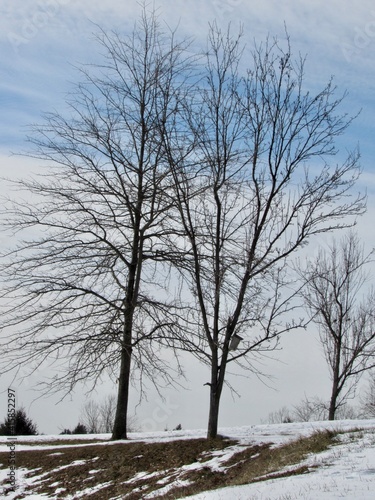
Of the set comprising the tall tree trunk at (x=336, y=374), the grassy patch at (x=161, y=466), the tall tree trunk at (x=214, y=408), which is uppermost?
the tall tree trunk at (x=336, y=374)

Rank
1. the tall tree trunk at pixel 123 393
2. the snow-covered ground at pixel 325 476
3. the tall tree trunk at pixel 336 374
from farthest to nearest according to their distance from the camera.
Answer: the tall tree trunk at pixel 336 374
the tall tree trunk at pixel 123 393
the snow-covered ground at pixel 325 476

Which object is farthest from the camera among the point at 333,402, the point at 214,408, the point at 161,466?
the point at 333,402

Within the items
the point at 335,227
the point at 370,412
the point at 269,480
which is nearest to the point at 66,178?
the point at 335,227

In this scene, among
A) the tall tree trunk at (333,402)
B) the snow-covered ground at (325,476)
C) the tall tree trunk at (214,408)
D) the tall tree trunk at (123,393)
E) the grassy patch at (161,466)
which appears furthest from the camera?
the tall tree trunk at (333,402)

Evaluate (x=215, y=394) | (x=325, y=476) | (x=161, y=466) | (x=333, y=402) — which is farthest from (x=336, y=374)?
(x=325, y=476)

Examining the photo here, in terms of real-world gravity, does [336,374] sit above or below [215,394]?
above

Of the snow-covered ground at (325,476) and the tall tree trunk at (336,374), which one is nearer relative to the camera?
the snow-covered ground at (325,476)

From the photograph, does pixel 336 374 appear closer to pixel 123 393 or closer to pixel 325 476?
pixel 123 393

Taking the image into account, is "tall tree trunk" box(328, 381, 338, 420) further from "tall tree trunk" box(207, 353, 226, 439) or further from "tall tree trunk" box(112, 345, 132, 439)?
"tall tree trunk" box(207, 353, 226, 439)

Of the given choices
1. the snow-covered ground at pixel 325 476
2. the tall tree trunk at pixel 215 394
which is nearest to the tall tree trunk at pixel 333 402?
the snow-covered ground at pixel 325 476

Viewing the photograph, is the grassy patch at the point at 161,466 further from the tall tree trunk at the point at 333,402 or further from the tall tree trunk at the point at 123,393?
the tall tree trunk at the point at 333,402

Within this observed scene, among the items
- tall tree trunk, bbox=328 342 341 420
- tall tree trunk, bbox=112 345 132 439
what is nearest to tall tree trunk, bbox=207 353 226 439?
tall tree trunk, bbox=112 345 132 439

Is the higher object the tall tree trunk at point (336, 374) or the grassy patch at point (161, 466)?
the tall tree trunk at point (336, 374)

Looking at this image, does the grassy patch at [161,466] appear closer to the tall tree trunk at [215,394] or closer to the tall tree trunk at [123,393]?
the tall tree trunk at [215,394]
